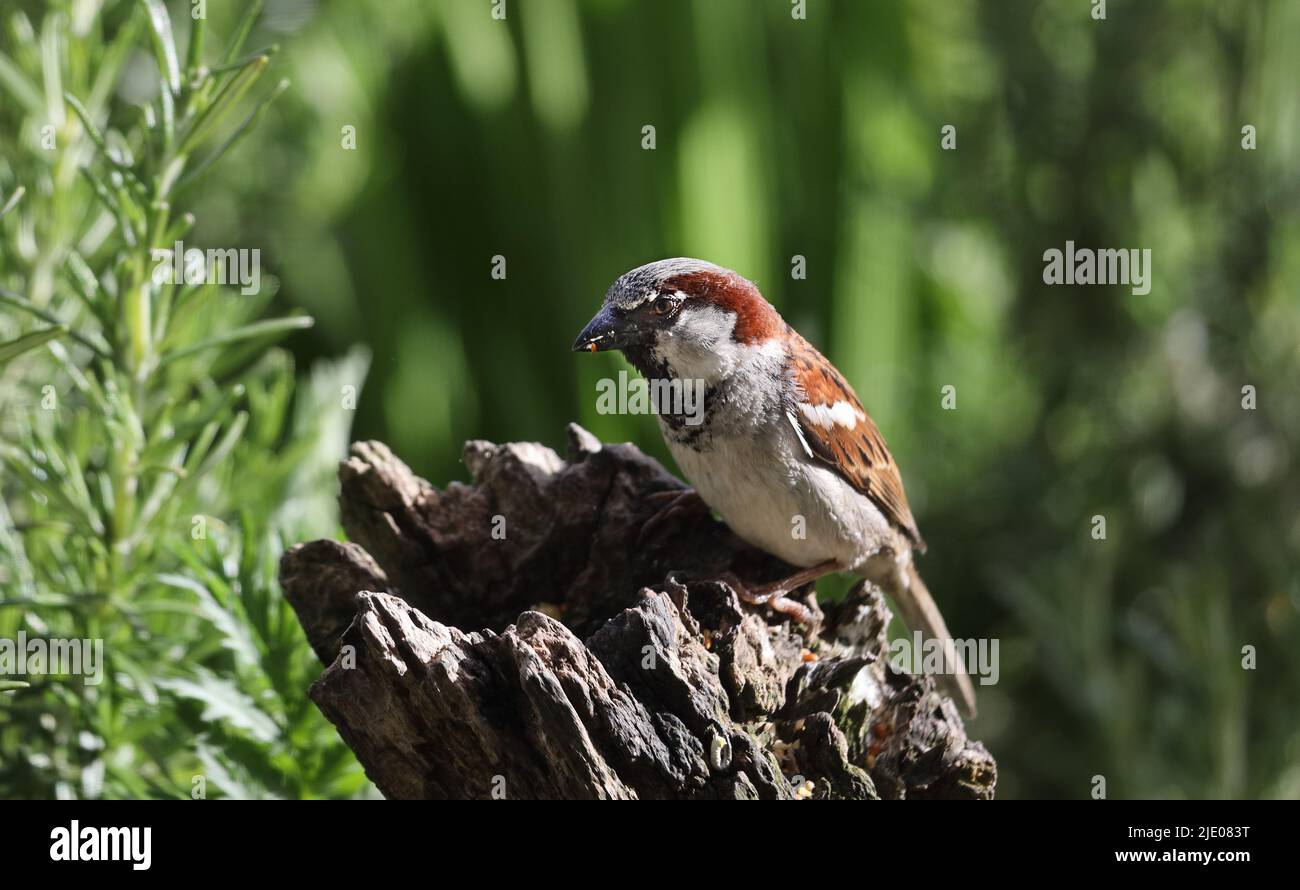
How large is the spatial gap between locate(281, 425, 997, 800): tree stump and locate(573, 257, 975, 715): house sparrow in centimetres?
4

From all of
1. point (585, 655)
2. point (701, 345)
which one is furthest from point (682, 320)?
point (585, 655)

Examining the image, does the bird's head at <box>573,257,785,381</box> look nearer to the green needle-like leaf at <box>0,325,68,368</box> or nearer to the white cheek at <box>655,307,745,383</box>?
the white cheek at <box>655,307,745,383</box>

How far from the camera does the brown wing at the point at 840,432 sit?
1.11 metres

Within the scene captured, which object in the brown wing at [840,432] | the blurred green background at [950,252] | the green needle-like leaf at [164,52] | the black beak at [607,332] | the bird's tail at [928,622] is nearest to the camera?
the green needle-like leaf at [164,52]

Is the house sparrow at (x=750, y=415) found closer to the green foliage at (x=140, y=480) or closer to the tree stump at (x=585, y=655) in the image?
the tree stump at (x=585, y=655)

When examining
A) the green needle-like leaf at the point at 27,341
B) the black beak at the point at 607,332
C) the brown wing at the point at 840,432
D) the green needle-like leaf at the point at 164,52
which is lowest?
the brown wing at the point at 840,432

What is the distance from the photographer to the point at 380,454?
3.16 ft

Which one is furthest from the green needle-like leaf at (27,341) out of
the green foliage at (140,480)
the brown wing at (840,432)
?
the brown wing at (840,432)

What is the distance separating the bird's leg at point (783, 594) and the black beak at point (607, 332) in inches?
9.5

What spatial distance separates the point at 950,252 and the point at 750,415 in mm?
1167

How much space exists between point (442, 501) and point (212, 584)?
196mm

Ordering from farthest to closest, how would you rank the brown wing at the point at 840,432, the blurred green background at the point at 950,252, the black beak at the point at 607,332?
the blurred green background at the point at 950,252, the brown wing at the point at 840,432, the black beak at the point at 607,332

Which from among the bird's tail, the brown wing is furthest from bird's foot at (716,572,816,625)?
the bird's tail

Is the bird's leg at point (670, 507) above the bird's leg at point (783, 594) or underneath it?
above
